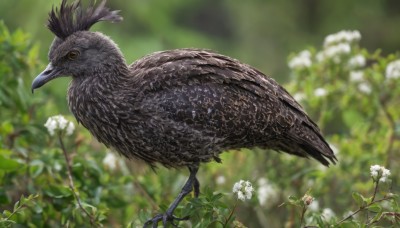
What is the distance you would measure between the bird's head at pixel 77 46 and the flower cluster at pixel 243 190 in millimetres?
1674

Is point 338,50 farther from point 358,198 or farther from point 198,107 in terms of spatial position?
point 358,198

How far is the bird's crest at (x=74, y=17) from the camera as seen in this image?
6406 millimetres

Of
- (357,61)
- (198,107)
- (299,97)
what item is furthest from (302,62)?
(198,107)

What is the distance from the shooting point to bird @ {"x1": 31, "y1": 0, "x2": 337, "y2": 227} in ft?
20.7

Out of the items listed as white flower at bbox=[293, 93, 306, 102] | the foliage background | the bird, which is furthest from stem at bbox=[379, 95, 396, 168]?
the bird

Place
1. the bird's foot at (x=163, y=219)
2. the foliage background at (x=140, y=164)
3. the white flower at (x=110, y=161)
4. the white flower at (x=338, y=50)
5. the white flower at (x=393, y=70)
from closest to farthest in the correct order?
1. the bird's foot at (x=163, y=219)
2. the foliage background at (x=140, y=164)
3. the white flower at (x=110, y=161)
4. the white flower at (x=393, y=70)
5. the white flower at (x=338, y=50)

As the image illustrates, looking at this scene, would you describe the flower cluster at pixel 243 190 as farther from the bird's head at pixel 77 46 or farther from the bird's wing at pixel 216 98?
the bird's head at pixel 77 46

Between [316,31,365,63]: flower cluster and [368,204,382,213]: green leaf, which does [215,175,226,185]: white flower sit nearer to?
[316,31,365,63]: flower cluster

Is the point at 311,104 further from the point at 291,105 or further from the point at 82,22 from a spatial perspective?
the point at 82,22

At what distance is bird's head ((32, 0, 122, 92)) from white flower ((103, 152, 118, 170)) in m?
1.41

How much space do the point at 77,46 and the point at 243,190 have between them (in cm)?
185

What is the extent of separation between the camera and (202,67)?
6.43 m

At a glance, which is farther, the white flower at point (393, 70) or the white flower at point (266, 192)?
the white flower at point (266, 192)

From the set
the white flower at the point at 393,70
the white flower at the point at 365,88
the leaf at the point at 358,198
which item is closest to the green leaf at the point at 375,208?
the leaf at the point at 358,198
